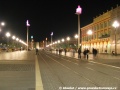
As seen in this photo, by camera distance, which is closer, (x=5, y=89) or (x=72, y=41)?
(x=5, y=89)

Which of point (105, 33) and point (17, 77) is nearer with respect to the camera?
point (17, 77)

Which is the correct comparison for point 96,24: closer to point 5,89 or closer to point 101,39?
point 101,39

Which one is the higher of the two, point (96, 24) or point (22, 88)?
point (96, 24)

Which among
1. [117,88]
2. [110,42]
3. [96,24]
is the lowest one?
[117,88]

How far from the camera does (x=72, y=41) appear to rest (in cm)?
17000

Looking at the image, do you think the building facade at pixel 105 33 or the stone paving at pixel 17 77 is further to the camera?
the building facade at pixel 105 33

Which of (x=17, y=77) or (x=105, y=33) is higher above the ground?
(x=105, y=33)

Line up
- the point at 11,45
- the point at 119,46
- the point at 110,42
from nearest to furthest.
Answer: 1. the point at 119,46
2. the point at 110,42
3. the point at 11,45

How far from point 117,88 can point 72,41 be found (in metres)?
158

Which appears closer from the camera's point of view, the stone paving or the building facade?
the stone paving

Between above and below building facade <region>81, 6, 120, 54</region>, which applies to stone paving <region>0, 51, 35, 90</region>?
below

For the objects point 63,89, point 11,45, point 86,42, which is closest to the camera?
point 63,89

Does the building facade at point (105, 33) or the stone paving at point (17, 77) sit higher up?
the building facade at point (105, 33)

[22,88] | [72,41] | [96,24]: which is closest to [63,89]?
[22,88]
